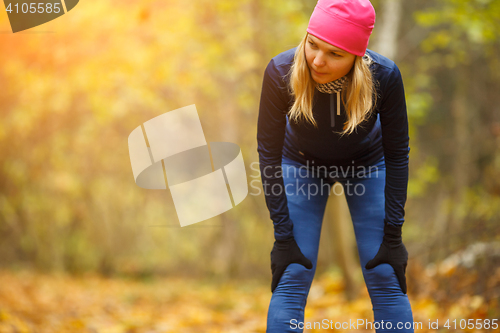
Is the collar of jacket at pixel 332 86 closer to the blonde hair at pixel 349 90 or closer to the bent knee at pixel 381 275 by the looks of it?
the blonde hair at pixel 349 90

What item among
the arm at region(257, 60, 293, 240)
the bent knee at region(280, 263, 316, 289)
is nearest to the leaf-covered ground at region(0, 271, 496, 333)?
the bent knee at region(280, 263, 316, 289)

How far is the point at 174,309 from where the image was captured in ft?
16.6

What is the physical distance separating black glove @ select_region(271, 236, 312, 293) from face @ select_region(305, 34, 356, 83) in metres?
0.73

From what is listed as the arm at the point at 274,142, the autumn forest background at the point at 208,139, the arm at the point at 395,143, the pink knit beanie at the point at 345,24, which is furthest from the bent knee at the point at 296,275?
the autumn forest background at the point at 208,139

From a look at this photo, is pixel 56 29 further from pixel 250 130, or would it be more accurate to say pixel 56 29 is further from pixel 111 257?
pixel 111 257

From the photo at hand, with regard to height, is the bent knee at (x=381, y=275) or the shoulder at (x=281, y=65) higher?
the shoulder at (x=281, y=65)

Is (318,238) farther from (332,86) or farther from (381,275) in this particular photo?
(332,86)

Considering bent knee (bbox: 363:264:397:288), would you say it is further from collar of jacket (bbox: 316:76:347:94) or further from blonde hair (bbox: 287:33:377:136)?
collar of jacket (bbox: 316:76:347:94)

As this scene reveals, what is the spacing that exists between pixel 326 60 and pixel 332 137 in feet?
1.17

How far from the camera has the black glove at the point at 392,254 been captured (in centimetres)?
177

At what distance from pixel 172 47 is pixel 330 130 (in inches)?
198

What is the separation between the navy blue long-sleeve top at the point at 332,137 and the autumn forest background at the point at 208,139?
190 cm

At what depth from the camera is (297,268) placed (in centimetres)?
177

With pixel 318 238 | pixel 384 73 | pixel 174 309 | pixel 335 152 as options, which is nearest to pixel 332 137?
pixel 335 152
